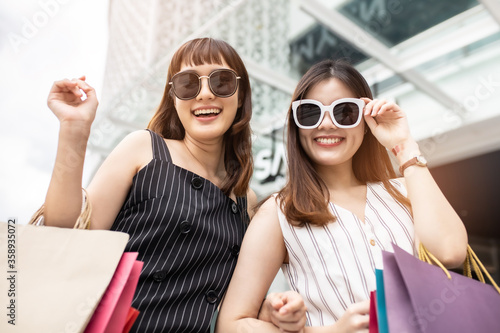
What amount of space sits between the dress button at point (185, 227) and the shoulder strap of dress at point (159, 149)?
231 mm

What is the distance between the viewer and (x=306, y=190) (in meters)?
1.29

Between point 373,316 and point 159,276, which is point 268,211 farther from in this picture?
point 373,316

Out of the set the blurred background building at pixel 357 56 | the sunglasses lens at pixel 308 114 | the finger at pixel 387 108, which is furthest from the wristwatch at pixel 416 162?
the blurred background building at pixel 357 56

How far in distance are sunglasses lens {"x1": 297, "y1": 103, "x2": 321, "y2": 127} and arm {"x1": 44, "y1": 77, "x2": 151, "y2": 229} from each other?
0.52m

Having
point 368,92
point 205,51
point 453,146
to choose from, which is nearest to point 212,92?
point 205,51

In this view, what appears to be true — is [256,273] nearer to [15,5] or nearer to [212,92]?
[212,92]

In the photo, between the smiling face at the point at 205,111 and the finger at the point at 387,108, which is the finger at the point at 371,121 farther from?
the smiling face at the point at 205,111

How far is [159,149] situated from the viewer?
1.27 m

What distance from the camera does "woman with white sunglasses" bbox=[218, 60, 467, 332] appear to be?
3.63 ft

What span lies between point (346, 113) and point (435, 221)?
0.43 metres

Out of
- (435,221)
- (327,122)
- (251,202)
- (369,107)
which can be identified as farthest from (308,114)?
(435,221)

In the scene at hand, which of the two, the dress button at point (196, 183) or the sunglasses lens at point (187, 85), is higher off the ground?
the sunglasses lens at point (187, 85)

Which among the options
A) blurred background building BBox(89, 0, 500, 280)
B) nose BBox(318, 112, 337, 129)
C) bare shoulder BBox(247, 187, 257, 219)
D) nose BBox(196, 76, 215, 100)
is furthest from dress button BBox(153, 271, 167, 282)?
blurred background building BBox(89, 0, 500, 280)

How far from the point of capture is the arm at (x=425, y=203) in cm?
107
